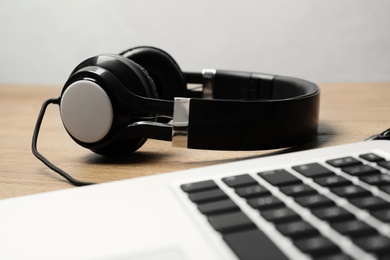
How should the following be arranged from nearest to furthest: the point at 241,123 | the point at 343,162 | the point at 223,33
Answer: the point at 343,162
the point at 241,123
the point at 223,33

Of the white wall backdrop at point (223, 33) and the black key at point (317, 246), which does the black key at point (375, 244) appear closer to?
the black key at point (317, 246)

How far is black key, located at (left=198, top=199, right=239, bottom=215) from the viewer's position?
0.23 m

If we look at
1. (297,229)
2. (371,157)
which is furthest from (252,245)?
(371,157)

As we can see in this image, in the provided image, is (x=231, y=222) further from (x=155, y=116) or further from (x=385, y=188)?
(x=155, y=116)

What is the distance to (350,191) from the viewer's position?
0.23 meters

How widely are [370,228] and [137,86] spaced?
306 millimetres

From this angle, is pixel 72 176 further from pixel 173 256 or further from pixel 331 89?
pixel 331 89

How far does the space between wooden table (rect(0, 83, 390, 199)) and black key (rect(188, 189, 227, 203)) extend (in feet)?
0.59

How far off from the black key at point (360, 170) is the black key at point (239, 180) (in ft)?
0.17

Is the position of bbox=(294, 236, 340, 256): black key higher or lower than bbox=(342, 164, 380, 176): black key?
lower

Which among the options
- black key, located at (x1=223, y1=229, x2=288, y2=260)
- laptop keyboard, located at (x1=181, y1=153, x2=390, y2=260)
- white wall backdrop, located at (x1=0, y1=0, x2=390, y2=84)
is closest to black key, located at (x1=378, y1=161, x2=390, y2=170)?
laptop keyboard, located at (x1=181, y1=153, x2=390, y2=260)

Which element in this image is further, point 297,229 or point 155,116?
point 155,116

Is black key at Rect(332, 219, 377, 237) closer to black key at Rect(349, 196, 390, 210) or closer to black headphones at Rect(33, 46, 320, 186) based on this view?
black key at Rect(349, 196, 390, 210)

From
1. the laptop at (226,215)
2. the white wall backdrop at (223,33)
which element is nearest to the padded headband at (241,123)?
the laptop at (226,215)
